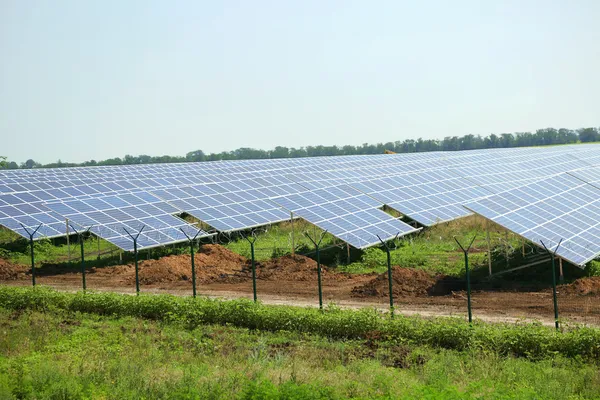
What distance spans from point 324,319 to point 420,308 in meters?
3.54

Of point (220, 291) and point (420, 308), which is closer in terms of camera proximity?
point (420, 308)

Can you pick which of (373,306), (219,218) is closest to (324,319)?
(373,306)

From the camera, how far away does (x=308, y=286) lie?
22.7 metres

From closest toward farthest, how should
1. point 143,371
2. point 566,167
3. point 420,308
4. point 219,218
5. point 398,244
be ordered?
1. point 143,371
2. point 420,308
3. point 398,244
4. point 219,218
5. point 566,167

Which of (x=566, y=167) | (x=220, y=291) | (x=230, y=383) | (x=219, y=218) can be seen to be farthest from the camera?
(x=566, y=167)

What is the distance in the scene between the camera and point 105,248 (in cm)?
3225

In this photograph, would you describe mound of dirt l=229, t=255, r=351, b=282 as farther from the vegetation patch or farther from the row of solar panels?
the vegetation patch

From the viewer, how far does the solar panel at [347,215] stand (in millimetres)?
27019

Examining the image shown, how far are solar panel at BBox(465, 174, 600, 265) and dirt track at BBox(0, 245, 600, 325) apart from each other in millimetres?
1578

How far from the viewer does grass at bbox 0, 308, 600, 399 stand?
1090 cm

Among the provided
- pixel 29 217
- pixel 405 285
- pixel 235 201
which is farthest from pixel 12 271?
pixel 405 285

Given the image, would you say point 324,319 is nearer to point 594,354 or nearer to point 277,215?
point 594,354

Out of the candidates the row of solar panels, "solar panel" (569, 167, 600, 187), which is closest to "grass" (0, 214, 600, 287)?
the row of solar panels

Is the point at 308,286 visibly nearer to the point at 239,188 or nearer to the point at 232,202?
the point at 232,202
